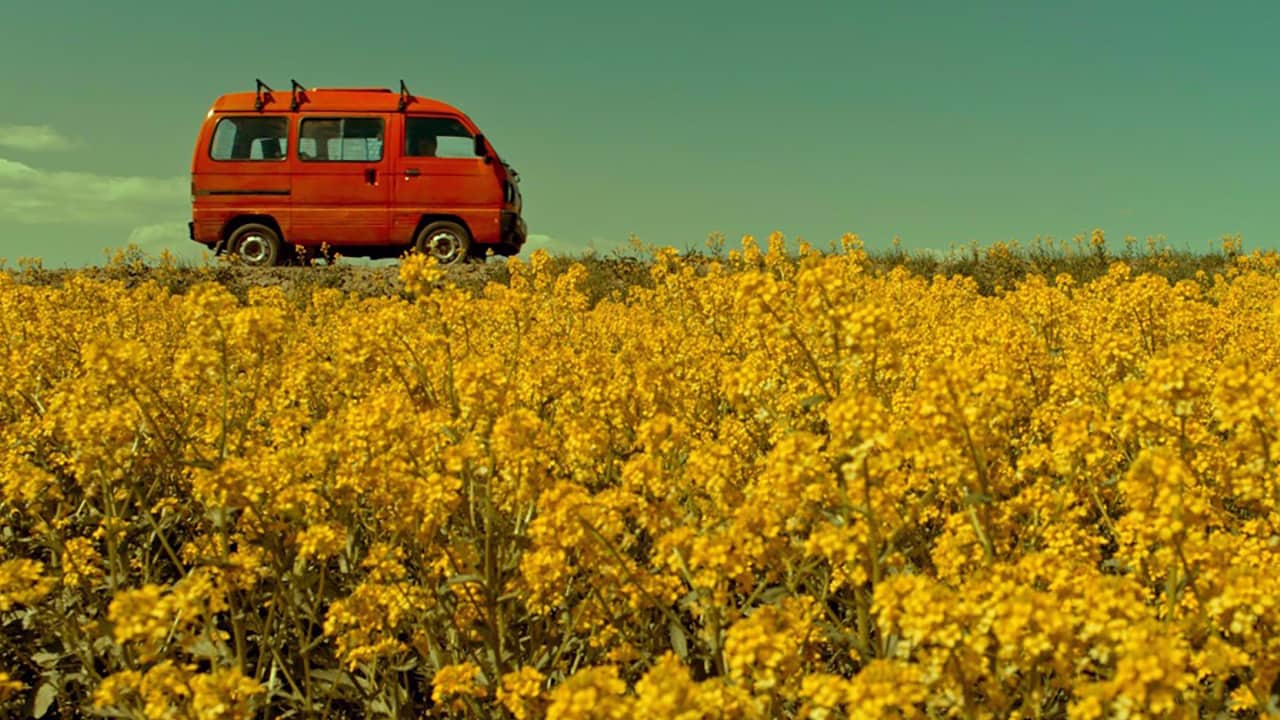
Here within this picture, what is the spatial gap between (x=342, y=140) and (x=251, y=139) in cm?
173

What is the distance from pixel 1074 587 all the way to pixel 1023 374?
2.63 meters

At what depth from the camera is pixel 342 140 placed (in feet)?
57.6

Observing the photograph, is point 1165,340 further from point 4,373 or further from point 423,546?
point 4,373

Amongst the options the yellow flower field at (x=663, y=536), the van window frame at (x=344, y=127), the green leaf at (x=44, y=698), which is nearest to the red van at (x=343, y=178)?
the van window frame at (x=344, y=127)

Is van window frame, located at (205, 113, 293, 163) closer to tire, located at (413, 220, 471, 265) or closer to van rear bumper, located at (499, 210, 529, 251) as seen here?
tire, located at (413, 220, 471, 265)

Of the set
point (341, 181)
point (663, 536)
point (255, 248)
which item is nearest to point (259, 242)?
point (255, 248)

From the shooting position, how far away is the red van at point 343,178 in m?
17.5

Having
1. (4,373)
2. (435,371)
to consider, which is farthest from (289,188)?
(435,371)

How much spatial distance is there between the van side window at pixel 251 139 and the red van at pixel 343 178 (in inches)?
0.7

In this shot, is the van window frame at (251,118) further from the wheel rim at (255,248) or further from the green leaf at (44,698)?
the green leaf at (44,698)

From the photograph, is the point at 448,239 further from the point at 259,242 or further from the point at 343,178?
the point at 259,242

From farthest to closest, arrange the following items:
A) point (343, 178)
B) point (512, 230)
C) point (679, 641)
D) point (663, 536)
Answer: point (512, 230) → point (343, 178) → point (679, 641) → point (663, 536)

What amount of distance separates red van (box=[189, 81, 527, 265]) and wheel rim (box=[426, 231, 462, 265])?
38 mm

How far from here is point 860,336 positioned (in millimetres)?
3049
